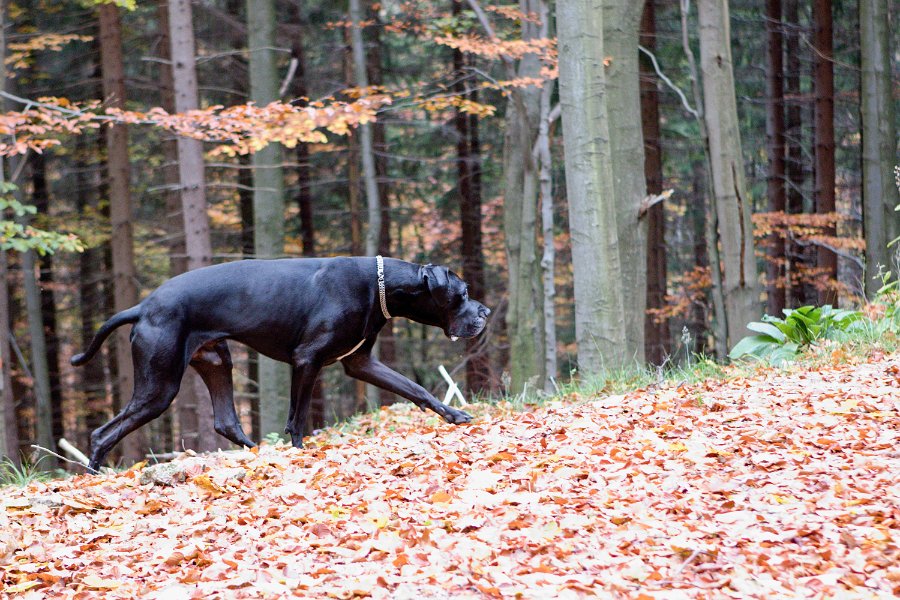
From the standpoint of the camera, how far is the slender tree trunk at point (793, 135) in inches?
867

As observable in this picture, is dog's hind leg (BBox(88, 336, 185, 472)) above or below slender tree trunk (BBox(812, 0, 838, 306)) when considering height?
below

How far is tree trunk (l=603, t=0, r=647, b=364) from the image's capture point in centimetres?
1044

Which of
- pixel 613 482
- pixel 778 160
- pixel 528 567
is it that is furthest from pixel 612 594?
pixel 778 160

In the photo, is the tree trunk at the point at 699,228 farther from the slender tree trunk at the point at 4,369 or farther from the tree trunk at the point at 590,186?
the slender tree trunk at the point at 4,369

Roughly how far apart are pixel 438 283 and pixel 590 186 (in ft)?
7.50

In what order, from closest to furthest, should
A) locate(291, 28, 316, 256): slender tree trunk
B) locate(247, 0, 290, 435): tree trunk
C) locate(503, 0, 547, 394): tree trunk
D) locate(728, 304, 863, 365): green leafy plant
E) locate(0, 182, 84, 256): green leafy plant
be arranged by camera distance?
locate(728, 304, 863, 365): green leafy plant → locate(0, 182, 84, 256): green leafy plant → locate(247, 0, 290, 435): tree trunk → locate(503, 0, 547, 394): tree trunk → locate(291, 28, 316, 256): slender tree trunk

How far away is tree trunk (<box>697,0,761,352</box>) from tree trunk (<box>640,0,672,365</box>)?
7662 millimetres

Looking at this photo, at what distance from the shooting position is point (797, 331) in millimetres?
8406

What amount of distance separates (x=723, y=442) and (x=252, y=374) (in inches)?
693

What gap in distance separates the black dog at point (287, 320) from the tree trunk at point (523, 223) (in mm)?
7004

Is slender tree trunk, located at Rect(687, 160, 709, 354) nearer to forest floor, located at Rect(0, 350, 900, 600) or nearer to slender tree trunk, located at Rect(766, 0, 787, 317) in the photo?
slender tree trunk, located at Rect(766, 0, 787, 317)

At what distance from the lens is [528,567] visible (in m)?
3.82

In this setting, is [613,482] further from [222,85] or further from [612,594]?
[222,85]

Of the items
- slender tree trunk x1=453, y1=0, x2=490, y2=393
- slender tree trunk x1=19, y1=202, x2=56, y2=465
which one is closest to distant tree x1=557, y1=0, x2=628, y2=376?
slender tree trunk x1=453, y1=0, x2=490, y2=393
